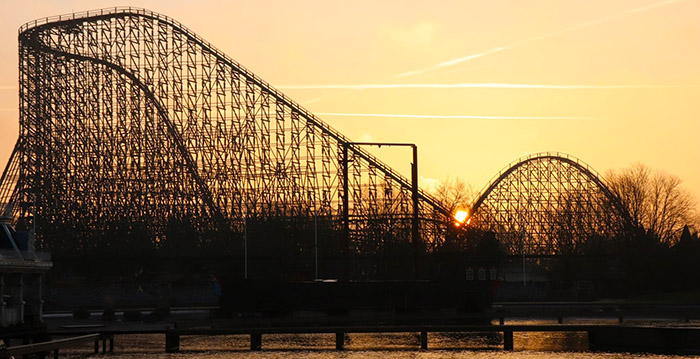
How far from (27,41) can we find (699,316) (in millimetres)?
42833

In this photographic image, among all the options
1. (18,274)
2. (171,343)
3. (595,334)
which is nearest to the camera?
(171,343)

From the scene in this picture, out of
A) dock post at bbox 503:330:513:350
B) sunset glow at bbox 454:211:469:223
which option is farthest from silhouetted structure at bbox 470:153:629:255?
dock post at bbox 503:330:513:350

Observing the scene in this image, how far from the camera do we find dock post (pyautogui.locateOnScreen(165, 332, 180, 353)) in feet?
137

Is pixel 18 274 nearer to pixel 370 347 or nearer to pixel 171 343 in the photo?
pixel 171 343

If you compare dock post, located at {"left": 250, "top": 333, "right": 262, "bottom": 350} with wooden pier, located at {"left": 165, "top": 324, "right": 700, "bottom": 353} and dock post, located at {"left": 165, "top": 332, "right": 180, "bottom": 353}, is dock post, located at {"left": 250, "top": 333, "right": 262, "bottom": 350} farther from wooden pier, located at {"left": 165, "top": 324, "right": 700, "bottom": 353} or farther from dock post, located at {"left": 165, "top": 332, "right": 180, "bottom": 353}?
dock post, located at {"left": 165, "top": 332, "right": 180, "bottom": 353}

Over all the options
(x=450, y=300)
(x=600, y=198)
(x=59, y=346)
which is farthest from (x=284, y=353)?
(x=600, y=198)

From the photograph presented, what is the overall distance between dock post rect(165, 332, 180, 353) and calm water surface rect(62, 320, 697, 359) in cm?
23

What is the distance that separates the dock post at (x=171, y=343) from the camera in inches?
1640

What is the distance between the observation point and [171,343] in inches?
1660

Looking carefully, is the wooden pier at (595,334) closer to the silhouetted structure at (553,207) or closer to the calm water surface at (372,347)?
the calm water surface at (372,347)

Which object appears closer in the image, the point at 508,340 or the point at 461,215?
the point at 508,340

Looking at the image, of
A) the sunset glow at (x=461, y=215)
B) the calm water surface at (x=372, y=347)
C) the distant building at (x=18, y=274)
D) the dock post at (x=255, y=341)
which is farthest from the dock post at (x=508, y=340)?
the sunset glow at (x=461, y=215)

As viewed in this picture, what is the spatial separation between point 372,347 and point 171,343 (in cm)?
648

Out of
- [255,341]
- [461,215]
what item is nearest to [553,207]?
[461,215]
